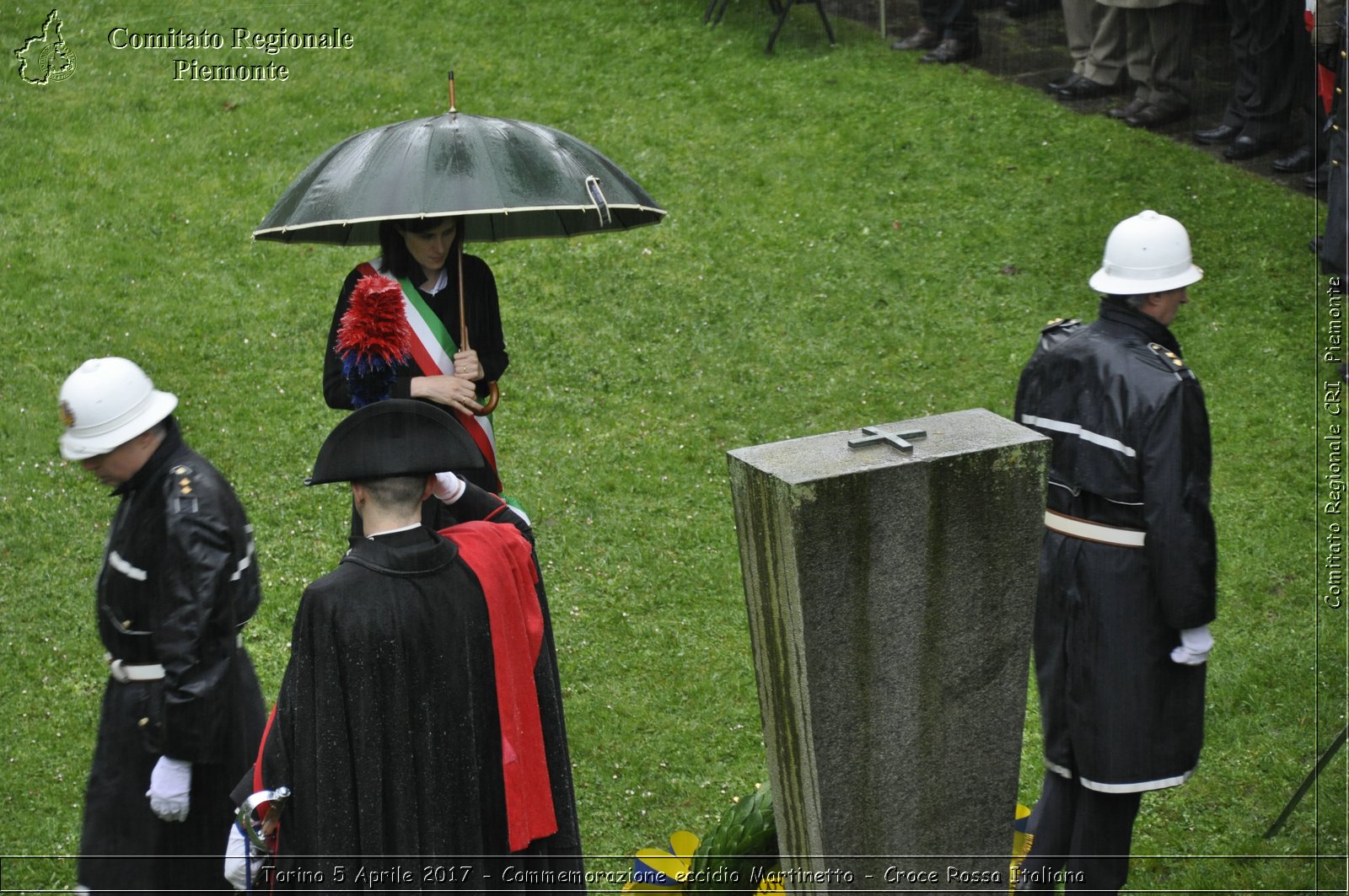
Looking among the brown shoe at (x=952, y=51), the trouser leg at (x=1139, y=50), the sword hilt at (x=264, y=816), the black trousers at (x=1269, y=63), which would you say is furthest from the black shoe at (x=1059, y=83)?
the sword hilt at (x=264, y=816)

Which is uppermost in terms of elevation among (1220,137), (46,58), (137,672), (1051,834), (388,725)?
(46,58)

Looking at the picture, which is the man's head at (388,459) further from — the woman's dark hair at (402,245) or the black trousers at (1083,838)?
the black trousers at (1083,838)

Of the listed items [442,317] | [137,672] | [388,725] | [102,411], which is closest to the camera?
[388,725]

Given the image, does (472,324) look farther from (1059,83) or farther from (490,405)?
(1059,83)

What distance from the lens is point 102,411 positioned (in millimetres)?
4480

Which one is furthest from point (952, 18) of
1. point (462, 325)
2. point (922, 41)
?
point (462, 325)

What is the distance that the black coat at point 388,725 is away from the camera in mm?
3820

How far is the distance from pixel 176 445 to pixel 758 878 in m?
2.49

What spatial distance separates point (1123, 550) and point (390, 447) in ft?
8.60

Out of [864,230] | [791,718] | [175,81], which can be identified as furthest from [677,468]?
[175,81]

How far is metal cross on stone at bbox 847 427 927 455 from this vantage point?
393cm

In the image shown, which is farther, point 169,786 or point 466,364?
point 466,364

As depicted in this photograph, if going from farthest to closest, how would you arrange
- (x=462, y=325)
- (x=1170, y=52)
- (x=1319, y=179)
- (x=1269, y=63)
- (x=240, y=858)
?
(x=1170, y=52) → (x=1269, y=63) → (x=1319, y=179) → (x=462, y=325) → (x=240, y=858)

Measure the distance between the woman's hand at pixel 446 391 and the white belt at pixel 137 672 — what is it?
125 cm
